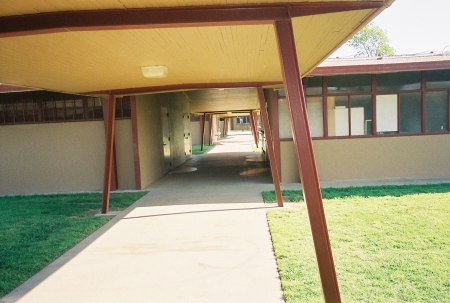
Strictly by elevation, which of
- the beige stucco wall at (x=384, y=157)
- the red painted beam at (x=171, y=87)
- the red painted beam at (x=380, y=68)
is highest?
the red painted beam at (x=380, y=68)

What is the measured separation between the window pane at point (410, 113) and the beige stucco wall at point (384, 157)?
0.99 feet

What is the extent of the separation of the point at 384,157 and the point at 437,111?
2.03 m

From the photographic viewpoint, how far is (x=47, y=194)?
1082cm

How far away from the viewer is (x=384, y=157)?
10.9 metres

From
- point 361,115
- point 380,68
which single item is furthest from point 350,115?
point 380,68

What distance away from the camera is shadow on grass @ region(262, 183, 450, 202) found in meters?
8.54

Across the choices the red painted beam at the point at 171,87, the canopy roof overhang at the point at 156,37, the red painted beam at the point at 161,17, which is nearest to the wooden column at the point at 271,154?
the red painted beam at the point at 171,87

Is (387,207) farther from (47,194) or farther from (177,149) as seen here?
(177,149)

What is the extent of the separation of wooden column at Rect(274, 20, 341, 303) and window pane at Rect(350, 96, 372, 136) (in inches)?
320

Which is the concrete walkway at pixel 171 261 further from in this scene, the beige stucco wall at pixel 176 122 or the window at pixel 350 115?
the beige stucco wall at pixel 176 122

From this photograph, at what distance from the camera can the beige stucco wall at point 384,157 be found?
35.7 feet

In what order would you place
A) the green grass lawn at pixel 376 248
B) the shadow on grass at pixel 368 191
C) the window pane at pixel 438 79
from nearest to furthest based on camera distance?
1. the green grass lawn at pixel 376 248
2. the shadow on grass at pixel 368 191
3. the window pane at pixel 438 79

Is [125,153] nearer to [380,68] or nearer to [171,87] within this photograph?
[171,87]

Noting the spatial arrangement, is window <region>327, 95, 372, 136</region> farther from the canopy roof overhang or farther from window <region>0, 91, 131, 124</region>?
window <region>0, 91, 131, 124</region>
